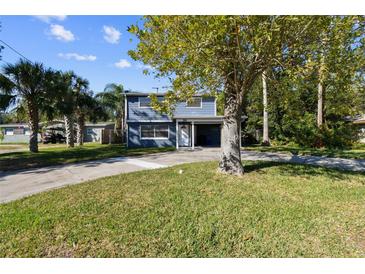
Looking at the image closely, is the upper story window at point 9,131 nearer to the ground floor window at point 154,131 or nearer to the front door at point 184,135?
the ground floor window at point 154,131

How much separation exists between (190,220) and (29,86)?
16222mm

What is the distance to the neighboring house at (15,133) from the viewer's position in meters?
35.9

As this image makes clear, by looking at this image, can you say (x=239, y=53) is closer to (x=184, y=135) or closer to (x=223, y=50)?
(x=223, y=50)

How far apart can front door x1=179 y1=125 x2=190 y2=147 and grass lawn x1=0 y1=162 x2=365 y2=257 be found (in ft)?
43.9

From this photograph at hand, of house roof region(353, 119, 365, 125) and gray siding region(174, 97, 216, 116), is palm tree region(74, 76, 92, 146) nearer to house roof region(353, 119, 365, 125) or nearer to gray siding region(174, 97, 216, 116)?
gray siding region(174, 97, 216, 116)

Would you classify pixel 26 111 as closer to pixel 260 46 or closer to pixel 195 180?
pixel 195 180

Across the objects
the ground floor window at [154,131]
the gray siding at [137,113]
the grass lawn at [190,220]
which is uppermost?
the gray siding at [137,113]

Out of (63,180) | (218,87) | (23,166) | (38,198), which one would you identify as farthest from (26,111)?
(218,87)

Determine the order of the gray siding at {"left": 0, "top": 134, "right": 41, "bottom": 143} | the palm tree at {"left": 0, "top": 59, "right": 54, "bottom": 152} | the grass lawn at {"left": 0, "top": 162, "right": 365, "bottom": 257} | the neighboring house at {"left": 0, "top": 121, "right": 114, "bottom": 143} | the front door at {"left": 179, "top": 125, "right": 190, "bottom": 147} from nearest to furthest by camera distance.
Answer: the grass lawn at {"left": 0, "top": 162, "right": 365, "bottom": 257} → the palm tree at {"left": 0, "top": 59, "right": 54, "bottom": 152} → the front door at {"left": 179, "top": 125, "right": 190, "bottom": 147} → the gray siding at {"left": 0, "top": 134, "right": 41, "bottom": 143} → the neighboring house at {"left": 0, "top": 121, "right": 114, "bottom": 143}

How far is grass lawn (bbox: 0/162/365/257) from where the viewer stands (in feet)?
11.5

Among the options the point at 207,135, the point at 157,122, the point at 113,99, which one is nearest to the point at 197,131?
the point at 207,135

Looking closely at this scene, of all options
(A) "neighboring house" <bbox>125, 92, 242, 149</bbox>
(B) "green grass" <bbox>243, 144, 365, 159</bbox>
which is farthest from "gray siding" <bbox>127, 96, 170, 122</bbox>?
(B) "green grass" <bbox>243, 144, 365, 159</bbox>

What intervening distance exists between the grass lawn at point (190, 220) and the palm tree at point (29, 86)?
12524 millimetres

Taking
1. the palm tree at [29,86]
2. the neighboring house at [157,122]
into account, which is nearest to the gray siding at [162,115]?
the neighboring house at [157,122]
